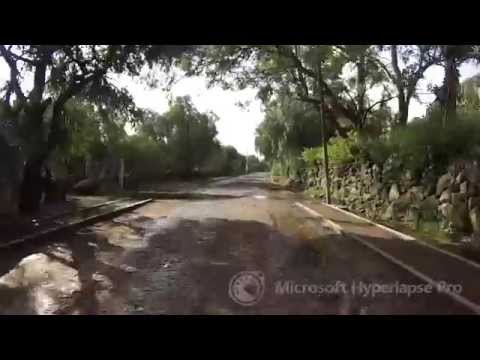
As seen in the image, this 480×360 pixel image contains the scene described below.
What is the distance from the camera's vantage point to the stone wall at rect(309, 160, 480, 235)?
5.70 meters

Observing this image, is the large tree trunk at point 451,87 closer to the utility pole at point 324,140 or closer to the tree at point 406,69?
Result: the tree at point 406,69

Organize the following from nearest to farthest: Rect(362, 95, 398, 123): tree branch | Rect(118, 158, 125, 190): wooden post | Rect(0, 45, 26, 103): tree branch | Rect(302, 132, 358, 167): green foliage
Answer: Rect(0, 45, 26, 103): tree branch < Rect(118, 158, 125, 190): wooden post < Rect(362, 95, 398, 123): tree branch < Rect(302, 132, 358, 167): green foliage

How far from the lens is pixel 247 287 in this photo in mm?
3732

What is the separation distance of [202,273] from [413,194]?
13.9 feet

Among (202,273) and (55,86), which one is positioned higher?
(55,86)

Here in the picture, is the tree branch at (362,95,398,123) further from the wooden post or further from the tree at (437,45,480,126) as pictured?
the wooden post

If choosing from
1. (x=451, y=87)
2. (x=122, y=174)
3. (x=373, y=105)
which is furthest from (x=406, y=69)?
(x=122, y=174)

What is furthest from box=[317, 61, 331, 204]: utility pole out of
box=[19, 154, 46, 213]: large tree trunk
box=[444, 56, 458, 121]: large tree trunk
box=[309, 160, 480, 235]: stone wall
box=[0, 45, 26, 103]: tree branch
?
box=[0, 45, 26, 103]: tree branch

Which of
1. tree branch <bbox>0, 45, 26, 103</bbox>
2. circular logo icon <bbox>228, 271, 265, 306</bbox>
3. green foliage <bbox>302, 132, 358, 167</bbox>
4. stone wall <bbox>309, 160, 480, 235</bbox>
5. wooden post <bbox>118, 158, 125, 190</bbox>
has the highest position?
tree branch <bbox>0, 45, 26, 103</bbox>

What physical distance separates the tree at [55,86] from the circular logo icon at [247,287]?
6.92 ft

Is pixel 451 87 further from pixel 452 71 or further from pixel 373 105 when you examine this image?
pixel 373 105
